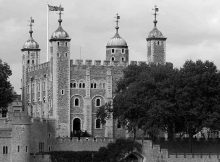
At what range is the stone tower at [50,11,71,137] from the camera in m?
122

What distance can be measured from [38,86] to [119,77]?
10762mm

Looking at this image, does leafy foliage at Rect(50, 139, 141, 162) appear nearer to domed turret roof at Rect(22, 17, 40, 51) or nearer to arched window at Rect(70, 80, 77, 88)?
arched window at Rect(70, 80, 77, 88)

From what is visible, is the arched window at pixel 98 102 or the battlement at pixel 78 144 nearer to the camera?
the battlement at pixel 78 144

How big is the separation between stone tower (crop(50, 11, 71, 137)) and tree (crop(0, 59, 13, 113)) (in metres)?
5.92

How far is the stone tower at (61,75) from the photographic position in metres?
122

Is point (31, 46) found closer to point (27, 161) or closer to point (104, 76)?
point (104, 76)

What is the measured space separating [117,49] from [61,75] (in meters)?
9.97

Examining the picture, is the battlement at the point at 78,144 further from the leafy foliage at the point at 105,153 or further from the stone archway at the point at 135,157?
the stone archway at the point at 135,157

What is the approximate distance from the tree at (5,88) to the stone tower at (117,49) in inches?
599

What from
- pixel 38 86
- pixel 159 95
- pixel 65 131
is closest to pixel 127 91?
pixel 159 95

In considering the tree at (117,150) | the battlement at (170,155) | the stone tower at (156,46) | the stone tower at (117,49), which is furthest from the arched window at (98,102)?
the battlement at (170,155)

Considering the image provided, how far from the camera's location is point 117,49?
130 meters

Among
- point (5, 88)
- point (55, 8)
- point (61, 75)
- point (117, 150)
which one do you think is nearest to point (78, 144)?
point (117, 150)

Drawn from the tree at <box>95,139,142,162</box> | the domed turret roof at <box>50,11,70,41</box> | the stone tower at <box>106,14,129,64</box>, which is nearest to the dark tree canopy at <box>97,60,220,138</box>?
the tree at <box>95,139,142,162</box>
